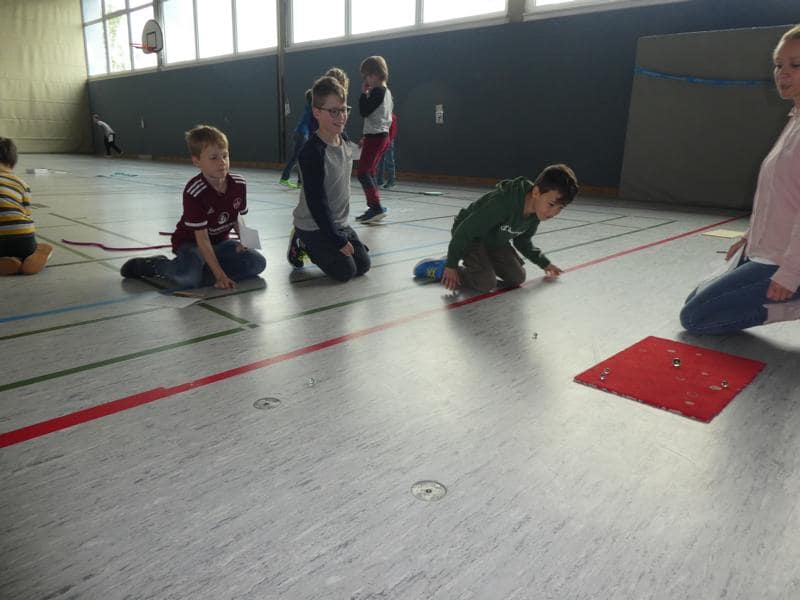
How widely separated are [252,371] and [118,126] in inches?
645

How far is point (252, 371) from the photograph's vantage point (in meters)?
1.59

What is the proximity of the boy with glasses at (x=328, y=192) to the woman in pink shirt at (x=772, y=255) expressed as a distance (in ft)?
4.65

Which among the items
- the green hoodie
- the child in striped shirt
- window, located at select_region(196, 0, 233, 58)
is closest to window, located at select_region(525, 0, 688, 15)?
the green hoodie

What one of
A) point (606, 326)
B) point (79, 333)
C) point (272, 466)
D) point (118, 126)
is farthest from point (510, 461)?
point (118, 126)

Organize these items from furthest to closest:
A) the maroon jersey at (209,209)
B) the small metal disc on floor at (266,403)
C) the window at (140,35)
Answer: the window at (140,35) → the maroon jersey at (209,209) → the small metal disc on floor at (266,403)

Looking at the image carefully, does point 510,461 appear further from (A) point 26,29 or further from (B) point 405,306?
(A) point 26,29

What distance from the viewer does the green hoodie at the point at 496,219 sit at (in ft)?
7.38

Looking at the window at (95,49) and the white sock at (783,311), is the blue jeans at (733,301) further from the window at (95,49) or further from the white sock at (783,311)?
the window at (95,49)

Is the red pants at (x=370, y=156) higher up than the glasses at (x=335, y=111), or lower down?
lower down

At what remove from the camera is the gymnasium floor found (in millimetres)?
874

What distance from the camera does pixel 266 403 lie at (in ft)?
4.60

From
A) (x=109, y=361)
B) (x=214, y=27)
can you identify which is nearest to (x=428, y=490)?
(x=109, y=361)

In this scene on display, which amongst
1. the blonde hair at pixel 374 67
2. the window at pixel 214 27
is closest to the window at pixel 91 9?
the window at pixel 214 27

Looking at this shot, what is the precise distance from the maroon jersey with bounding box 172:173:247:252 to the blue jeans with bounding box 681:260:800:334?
185cm
